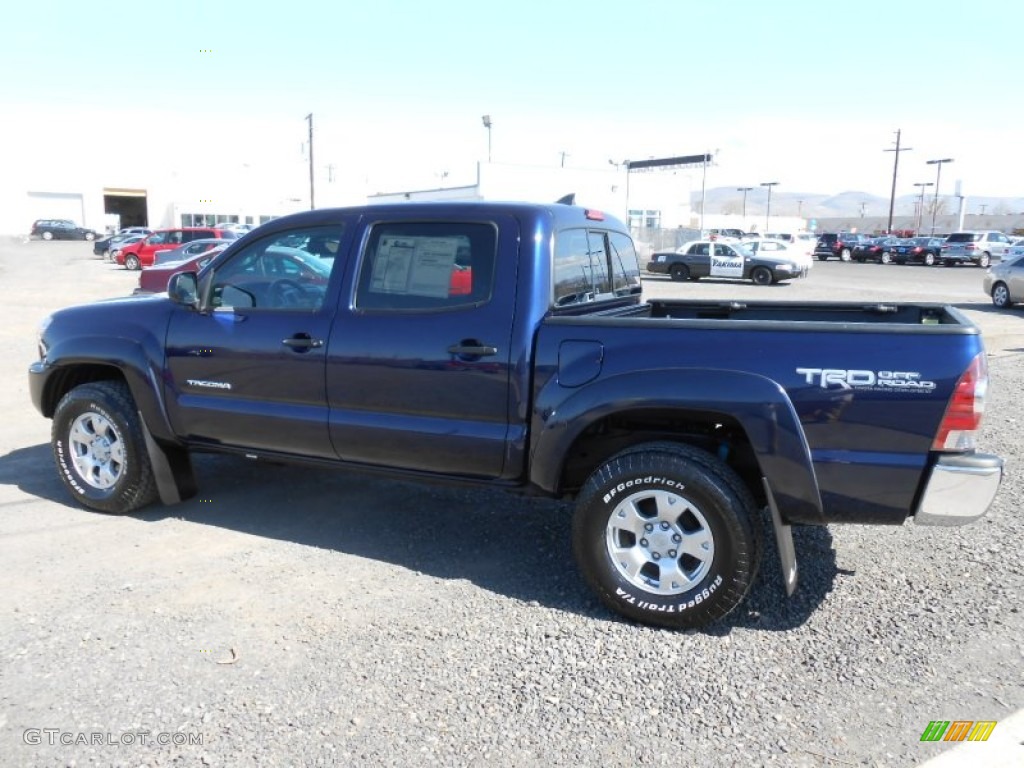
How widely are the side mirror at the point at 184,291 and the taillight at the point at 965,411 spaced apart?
153 inches

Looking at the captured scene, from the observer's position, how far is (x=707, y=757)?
2973 millimetres

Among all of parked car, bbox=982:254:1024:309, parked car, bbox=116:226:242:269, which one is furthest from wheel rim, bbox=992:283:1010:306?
parked car, bbox=116:226:242:269

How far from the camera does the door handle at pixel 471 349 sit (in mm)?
4133

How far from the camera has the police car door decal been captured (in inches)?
1214

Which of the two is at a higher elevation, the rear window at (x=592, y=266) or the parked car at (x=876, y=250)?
the rear window at (x=592, y=266)

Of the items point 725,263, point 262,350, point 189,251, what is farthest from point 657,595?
point 725,263

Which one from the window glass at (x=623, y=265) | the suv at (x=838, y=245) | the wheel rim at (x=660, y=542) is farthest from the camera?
the suv at (x=838, y=245)

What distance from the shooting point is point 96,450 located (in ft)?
17.7

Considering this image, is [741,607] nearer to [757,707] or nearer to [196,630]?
A: [757,707]

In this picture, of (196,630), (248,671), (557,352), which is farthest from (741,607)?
(196,630)

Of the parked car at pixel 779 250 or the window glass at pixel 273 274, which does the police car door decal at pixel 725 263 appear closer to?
A: the parked car at pixel 779 250

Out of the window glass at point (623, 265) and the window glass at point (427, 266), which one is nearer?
the window glass at point (427, 266)

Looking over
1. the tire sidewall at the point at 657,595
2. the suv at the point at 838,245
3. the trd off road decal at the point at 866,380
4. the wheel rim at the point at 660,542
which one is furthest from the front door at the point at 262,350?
the suv at the point at 838,245

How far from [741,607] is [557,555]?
105 centimetres
